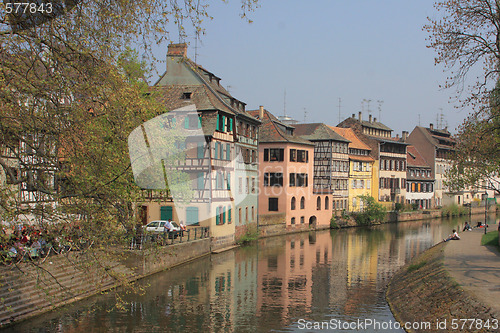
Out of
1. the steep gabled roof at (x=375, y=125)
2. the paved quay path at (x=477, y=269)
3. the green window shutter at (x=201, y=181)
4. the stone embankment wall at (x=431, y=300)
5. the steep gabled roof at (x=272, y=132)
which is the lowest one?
the stone embankment wall at (x=431, y=300)

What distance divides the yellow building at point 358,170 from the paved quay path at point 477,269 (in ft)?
96.2

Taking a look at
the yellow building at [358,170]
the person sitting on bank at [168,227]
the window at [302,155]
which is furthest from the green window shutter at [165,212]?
the yellow building at [358,170]

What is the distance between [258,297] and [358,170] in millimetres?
44221

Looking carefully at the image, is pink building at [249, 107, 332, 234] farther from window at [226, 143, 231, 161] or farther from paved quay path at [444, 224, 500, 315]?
paved quay path at [444, 224, 500, 315]

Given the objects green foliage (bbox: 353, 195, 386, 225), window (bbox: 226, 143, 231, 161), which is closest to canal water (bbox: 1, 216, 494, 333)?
window (bbox: 226, 143, 231, 161)

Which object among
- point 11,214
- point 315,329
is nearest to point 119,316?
point 315,329

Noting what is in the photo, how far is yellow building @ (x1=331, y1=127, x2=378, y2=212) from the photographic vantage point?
2557 inches

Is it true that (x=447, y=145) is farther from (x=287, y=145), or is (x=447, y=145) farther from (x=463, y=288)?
(x=463, y=288)

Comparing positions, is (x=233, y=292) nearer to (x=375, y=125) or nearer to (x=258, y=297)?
(x=258, y=297)

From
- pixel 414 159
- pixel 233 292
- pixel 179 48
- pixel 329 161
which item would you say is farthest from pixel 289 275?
pixel 414 159

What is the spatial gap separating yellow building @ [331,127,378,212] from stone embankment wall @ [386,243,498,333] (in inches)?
1472

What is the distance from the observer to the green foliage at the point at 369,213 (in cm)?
6075

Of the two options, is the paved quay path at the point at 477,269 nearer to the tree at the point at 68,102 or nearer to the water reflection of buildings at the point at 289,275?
the water reflection of buildings at the point at 289,275

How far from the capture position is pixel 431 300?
20250 millimetres
